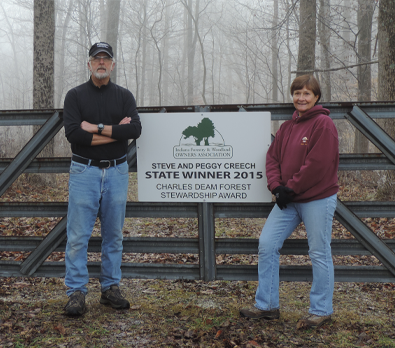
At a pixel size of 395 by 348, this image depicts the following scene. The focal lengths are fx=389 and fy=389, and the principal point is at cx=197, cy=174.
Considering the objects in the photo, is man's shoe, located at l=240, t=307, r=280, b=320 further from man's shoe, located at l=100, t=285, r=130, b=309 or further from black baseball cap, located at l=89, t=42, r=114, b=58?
black baseball cap, located at l=89, t=42, r=114, b=58

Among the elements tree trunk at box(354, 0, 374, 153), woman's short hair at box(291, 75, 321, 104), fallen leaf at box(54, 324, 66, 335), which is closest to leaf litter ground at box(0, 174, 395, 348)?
fallen leaf at box(54, 324, 66, 335)

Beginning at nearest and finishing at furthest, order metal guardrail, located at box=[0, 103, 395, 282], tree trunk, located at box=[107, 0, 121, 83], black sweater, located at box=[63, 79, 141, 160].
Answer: black sweater, located at box=[63, 79, 141, 160] < metal guardrail, located at box=[0, 103, 395, 282] < tree trunk, located at box=[107, 0, 121, 83]

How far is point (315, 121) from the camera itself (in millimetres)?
3342

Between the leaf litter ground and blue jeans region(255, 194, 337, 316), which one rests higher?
blue jeans region(255, 194, 337, 316)

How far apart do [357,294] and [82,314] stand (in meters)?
2.92

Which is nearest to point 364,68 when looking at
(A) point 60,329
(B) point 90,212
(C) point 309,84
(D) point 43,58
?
(D) point 43,58

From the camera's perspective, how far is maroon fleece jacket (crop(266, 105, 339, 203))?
3.23 meters

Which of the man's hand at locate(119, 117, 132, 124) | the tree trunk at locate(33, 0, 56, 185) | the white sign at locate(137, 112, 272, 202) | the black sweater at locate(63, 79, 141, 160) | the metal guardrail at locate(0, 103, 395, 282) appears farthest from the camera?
the tree trunk at locate(33, 0, 56, 185)

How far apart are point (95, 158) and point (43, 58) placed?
769 centimetres

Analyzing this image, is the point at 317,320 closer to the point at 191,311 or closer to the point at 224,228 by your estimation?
the point at 191,311

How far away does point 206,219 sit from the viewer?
3996mm

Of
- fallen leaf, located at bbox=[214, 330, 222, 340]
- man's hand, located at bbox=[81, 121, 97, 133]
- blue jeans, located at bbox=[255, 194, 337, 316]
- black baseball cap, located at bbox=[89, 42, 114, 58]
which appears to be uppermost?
black baseball cap, located at bbox=[89, 42, 114, 58]

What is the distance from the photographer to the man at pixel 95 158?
3582 millimetres

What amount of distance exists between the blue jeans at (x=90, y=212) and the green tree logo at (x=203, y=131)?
0.75m
